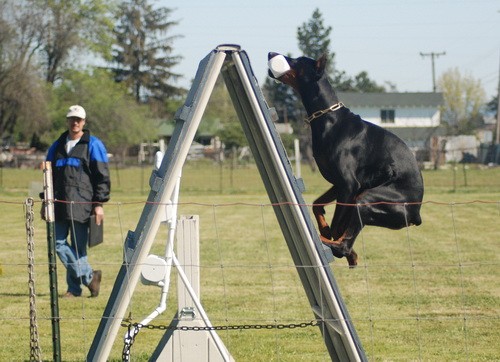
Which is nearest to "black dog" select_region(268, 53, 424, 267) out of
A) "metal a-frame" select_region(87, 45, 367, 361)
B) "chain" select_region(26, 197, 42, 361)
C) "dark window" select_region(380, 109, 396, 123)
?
"metal a-frame" select_region(87, 45, 367, 361)

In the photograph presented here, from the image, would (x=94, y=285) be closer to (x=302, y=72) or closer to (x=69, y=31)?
(x=302, y=72)

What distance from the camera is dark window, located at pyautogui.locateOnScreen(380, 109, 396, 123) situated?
73.6 meters

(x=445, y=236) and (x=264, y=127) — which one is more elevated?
(x=264, y=127)

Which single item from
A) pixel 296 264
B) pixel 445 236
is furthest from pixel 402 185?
pixel 445 236

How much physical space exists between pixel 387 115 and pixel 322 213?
69.6 meters

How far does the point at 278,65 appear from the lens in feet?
21.4

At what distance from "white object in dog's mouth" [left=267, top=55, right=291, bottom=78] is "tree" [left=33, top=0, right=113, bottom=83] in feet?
179

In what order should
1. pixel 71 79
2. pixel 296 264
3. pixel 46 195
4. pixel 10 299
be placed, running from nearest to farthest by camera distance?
1. pixel 296 264
2. pixel 46 195
3. pixel 10 299
4. pixel 71 79

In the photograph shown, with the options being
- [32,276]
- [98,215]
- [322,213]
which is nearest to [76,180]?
[98,215]

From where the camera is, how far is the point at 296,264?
616cm

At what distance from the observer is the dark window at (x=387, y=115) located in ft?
241

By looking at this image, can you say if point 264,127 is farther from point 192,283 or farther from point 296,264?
point 192,283

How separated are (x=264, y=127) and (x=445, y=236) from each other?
40.4 feet

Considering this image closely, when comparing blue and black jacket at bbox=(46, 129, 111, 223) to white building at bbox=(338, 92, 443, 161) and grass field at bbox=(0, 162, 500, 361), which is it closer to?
grass field at bbox=(0, 162, 500, 361)
